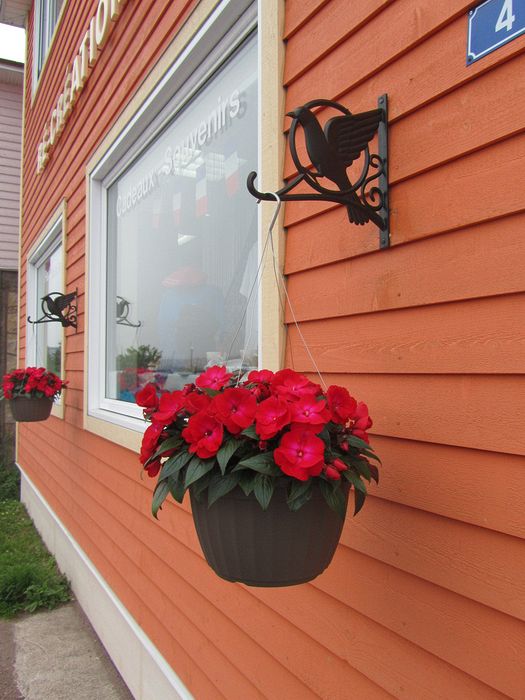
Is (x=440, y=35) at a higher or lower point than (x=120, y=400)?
higher

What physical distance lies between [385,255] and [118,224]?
9.08 feet

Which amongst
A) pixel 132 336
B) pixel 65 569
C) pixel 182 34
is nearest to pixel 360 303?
pixel 182 34

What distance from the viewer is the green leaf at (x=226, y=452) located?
1.13 metres

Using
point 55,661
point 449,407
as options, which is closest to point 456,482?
point 449,407

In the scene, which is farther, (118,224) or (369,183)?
(118,224)

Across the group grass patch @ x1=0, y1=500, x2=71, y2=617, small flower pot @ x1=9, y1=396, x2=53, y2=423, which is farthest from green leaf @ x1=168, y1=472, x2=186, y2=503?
grass patch @ x1=0, y1=500, x2=71, y2=617

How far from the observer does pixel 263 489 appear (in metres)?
1.13

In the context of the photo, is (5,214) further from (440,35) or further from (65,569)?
(440,35)

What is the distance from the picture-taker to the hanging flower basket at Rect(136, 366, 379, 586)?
1120 millimetres

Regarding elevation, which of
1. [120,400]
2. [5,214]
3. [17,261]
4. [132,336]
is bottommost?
[120,400]

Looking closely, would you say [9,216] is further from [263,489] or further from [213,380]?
[263,489]

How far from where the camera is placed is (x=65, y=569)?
4.52m

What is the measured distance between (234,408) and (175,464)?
178 mm

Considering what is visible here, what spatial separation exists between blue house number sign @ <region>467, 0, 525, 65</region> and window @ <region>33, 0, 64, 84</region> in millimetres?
5667
